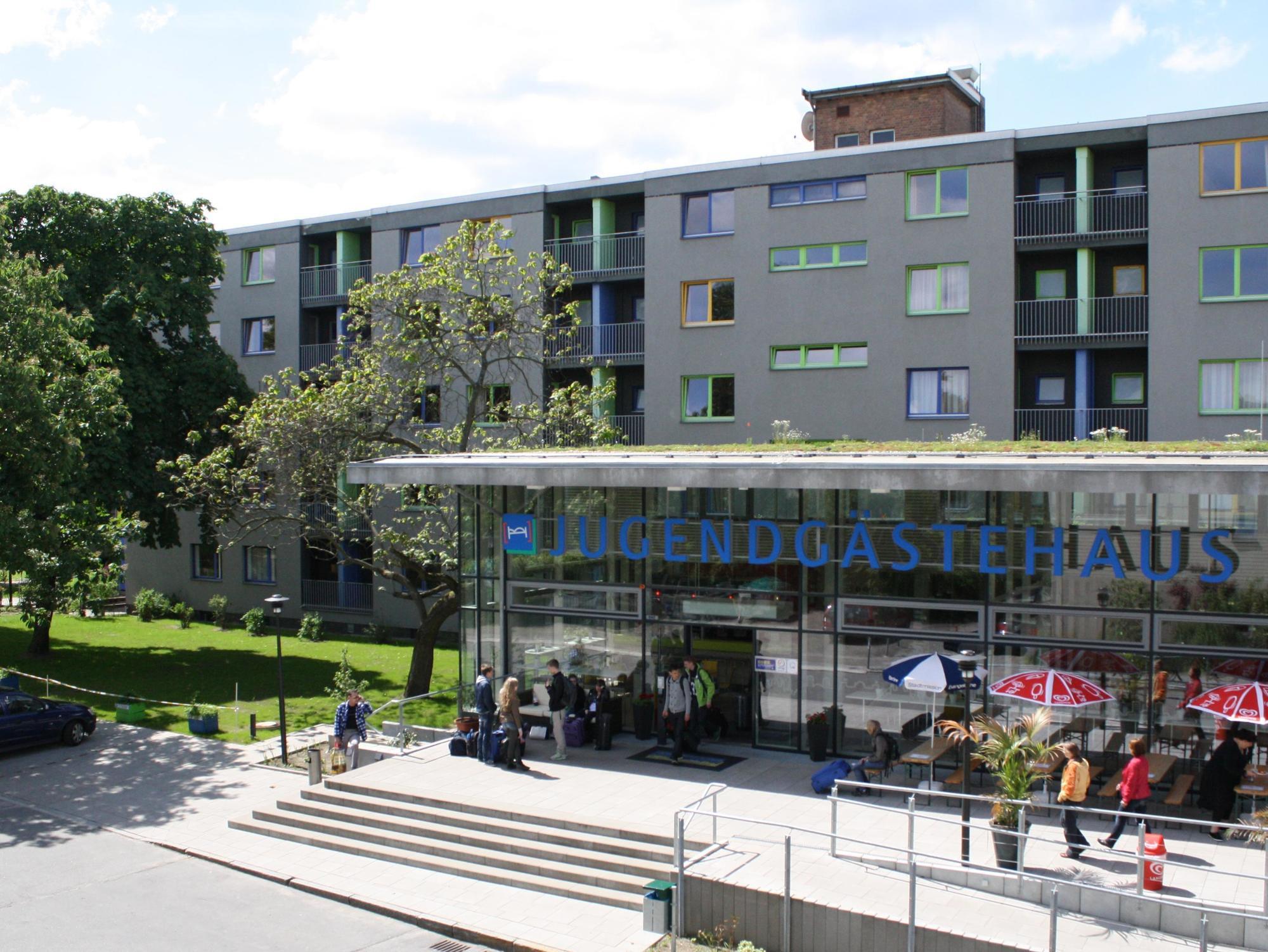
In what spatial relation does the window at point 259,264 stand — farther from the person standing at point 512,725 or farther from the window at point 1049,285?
the person standing at point 512,725

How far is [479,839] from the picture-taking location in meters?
15.2

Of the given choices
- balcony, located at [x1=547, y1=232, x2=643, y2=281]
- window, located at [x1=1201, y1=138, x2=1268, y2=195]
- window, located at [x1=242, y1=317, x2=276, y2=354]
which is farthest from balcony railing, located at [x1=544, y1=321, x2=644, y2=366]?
window, located at [x1=1201, y1=138, x2=1268, y2=195]

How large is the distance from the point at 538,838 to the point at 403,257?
25.1 metres

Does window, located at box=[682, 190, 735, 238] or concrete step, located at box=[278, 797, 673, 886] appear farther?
window, located at box=[682, 190, 735, 238]

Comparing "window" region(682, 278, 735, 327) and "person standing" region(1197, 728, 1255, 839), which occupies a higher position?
"window" region(682, 278, 735, 327)

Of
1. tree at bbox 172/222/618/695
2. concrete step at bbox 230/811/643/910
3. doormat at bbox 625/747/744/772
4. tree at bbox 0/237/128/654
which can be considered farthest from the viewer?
tree at bbox 172/222/618/695

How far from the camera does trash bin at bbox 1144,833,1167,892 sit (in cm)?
1153

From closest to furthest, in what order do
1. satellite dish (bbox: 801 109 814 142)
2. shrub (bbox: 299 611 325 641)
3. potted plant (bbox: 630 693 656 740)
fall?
1. potted plant (bbox: 630 693 656 740)
2. shrub (bbox: 299 611 325 641)
3. satellite dish (bbox: 801 109 814 142)

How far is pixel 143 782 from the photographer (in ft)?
65.4

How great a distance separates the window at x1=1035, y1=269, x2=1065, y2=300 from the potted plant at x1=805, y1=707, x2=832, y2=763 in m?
15.8

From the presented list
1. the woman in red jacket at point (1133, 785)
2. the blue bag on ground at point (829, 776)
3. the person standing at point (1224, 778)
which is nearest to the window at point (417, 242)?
the blue bag on ground at point (829, 776)

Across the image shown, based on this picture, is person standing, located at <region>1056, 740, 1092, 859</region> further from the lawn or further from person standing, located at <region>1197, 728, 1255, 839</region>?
the lawn

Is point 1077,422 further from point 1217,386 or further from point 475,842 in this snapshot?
point 475,842

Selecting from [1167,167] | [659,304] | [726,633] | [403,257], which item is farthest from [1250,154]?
[403,257]
